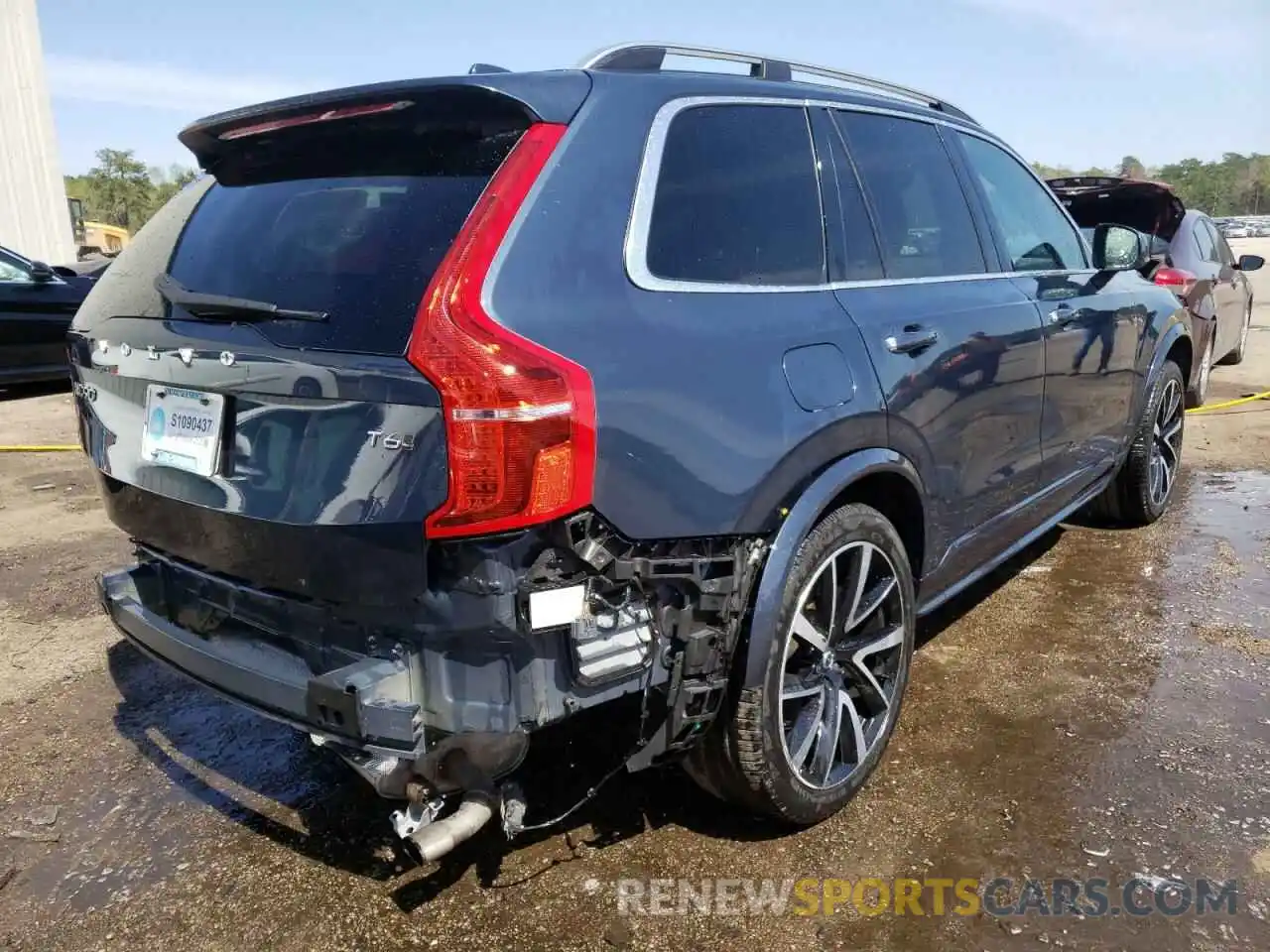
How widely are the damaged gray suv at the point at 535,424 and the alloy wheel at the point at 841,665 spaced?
0.04 feet

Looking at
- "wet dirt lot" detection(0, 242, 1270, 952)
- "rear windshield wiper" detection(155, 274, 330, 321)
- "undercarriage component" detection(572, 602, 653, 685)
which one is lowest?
"wet dirt lot" detection(0, 242, 1270, 952)

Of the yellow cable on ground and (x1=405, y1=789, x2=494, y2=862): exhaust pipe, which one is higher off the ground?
(x1=405, y1=789, x2=494, y2=862): exhaust pipe

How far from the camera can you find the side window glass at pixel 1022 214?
3.66 metres

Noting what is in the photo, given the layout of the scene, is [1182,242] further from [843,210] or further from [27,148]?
[27,148]

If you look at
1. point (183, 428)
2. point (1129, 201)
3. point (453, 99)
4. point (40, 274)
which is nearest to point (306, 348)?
point (183, 428)

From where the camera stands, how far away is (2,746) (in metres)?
3.20

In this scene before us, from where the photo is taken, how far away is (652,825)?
106 inches

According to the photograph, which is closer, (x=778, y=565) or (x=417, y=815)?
(x=417, y=815)

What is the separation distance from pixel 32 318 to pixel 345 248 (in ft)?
29.1

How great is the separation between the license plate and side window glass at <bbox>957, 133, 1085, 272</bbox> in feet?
9.07

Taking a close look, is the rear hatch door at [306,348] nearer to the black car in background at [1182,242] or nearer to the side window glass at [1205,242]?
the black car in background at [1182,242]

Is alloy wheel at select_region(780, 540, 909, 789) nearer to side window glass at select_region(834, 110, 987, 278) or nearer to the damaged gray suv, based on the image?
the damaged gray suv

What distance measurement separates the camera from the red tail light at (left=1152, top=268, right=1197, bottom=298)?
720cm

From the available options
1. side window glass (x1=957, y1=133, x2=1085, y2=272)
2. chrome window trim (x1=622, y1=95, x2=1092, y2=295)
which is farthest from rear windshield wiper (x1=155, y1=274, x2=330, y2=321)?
side window glass (x1=957, y1=133, x2=1085, y2=272)
